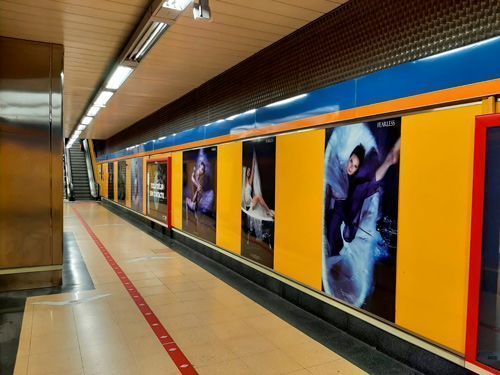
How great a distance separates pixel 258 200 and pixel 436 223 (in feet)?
8.39

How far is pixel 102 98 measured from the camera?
7172mm

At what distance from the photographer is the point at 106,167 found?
1661cm

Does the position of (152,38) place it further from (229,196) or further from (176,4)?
(229,196)

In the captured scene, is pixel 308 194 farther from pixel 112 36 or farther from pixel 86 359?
pixel 112 36

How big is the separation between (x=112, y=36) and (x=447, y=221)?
12.5 feet

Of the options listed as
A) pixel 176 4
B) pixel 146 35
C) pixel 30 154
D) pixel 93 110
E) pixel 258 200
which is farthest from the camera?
pixel 93 110

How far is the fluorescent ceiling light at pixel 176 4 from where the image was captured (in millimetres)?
3070

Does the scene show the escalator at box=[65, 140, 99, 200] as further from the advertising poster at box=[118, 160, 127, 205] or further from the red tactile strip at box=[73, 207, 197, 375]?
the red tactile strip at box=[73, 207, 197, 375]

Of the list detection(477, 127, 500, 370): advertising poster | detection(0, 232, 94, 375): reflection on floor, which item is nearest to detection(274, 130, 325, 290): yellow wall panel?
detection(477, 127, 500, 370): advertising poster

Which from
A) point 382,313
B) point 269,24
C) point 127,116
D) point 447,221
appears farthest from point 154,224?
point 447,221

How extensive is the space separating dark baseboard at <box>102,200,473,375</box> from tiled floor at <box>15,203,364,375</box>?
139 mm

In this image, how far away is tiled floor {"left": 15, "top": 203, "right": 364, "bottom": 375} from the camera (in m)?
2.80

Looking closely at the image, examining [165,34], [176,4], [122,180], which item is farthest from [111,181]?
[176,4]

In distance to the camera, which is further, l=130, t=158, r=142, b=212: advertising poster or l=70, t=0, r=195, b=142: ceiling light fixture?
l=130, t=158, r=142, b=212: advertising poster
